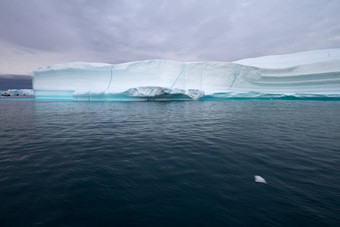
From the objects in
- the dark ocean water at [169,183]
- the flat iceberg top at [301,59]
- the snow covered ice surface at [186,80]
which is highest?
the flat iceberg top at [301,59]

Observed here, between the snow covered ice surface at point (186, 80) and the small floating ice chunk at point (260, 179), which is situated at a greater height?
the snow covered ice surface at point (186, 80)

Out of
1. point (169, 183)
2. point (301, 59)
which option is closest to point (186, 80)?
point (301, 59)

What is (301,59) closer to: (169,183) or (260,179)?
(260,179)

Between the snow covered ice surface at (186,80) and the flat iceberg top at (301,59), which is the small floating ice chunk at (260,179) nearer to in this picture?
the snow covered ice surface at (186,80)

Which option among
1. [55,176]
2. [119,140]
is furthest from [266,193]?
[119,140]

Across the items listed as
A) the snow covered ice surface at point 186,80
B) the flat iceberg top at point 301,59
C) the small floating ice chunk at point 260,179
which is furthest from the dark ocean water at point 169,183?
the flat iceberg top at point 301,59

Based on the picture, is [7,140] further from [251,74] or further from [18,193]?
[251,74]

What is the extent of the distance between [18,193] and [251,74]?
2836 cm

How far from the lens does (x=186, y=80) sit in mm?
25094

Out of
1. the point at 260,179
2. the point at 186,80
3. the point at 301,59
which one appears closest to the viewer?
the point at 260,179

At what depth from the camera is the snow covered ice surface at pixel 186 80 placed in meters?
21.9

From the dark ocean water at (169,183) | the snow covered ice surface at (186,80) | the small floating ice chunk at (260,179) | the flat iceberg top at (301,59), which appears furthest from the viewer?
the flat iceberg top at (301,59)

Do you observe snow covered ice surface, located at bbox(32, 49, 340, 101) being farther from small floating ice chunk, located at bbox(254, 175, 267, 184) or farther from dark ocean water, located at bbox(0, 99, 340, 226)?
small floating ice chunk, located at bbox(254, 175, 267, 184)

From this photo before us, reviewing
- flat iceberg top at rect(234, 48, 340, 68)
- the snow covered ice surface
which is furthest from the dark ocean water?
flat iceberg top at rect(234, 48, 340, 68)
